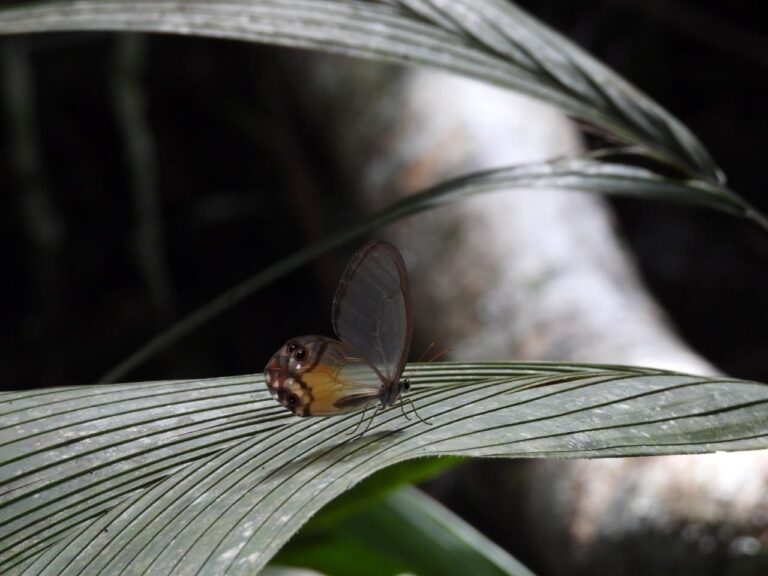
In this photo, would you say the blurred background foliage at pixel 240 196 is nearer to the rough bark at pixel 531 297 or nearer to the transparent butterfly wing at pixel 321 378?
the rough bark at pixel 531 297

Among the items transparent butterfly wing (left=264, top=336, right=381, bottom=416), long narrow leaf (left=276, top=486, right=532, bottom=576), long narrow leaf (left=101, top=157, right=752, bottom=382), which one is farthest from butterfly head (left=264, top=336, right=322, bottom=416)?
long narrow leaf (left=276, top=486, right=532, bottom=576)

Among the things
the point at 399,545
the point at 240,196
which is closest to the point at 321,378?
the point at 399,545

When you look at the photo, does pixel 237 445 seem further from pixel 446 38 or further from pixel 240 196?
pixel 240 196

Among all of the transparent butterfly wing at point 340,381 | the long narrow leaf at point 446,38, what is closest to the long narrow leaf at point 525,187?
the long narrow leaf at point 446,38

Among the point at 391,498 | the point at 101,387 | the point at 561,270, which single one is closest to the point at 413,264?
the point at 561,270

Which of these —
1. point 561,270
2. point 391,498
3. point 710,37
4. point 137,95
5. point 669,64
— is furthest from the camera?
point 669,64

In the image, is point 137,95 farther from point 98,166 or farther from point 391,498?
point 391,498
